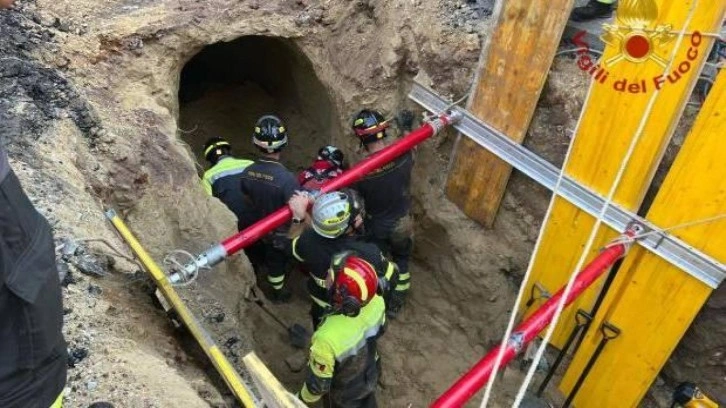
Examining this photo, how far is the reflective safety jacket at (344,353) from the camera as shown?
392 cm

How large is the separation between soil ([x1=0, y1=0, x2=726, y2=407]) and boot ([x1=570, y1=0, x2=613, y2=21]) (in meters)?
0.47

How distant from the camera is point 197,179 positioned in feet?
16.9

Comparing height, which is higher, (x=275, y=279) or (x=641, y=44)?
(x=641, y=44)

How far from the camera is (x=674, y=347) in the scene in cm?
441

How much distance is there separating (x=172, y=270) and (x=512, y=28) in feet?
10.9

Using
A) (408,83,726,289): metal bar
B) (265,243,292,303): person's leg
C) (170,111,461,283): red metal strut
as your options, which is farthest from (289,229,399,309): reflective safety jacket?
(408,83,726,289): metal bar

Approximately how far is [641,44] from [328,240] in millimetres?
2649

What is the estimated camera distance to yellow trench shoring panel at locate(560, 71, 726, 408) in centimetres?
384

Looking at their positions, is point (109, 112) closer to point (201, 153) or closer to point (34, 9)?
point (34, 9)

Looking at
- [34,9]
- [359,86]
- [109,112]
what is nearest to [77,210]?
[109,112]

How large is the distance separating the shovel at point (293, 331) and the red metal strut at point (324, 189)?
50.2 inches

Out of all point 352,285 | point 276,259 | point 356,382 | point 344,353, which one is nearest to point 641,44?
point 352,285

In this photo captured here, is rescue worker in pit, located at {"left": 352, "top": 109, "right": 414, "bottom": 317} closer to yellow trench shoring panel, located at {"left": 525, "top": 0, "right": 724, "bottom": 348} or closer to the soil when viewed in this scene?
the soil

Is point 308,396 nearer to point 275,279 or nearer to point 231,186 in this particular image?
point 275,279
